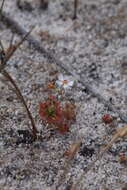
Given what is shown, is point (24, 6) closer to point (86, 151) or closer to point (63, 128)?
point (63, 128)

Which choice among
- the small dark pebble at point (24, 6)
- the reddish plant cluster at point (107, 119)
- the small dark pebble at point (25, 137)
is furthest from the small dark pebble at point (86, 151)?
the small dark pebble at point (24, 6)

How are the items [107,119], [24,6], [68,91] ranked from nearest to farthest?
1. [107,119]
2. [68,91]
3. [24,6]

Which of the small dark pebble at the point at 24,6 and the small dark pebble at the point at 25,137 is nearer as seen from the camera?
the small dark pebble at the point at 25,137

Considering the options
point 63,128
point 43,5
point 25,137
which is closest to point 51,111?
point 63,128

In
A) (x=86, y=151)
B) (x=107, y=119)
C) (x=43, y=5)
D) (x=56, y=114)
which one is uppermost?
(x=43, y=5)

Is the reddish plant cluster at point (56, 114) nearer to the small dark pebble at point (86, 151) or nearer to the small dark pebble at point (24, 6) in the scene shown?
the small dark pebble at point (86, 151)

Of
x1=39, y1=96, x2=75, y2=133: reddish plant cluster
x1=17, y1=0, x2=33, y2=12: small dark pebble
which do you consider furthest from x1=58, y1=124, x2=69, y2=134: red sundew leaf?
x1=17, y1=0, x2=33, y2=12: small dark pebble

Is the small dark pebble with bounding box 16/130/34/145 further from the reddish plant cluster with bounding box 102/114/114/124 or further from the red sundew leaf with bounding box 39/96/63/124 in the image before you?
the reddish plant cluster with bounding box 102/114/114/124
